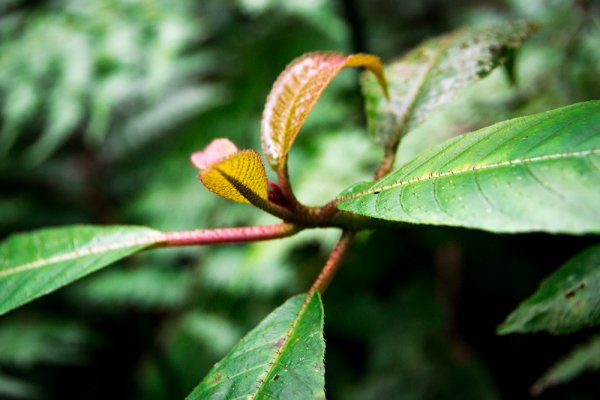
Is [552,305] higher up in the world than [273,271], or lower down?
lower down

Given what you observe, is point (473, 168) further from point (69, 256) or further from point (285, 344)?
point (69, 256)

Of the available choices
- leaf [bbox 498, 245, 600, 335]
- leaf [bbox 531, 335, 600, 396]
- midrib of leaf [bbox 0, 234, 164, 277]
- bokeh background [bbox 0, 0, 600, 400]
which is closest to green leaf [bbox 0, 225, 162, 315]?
midrib of leaf [bbox 0, 234, 164, 277]

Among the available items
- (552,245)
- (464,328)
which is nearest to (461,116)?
(552,245)

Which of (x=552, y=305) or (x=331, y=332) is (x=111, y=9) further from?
(x=552, y=305)

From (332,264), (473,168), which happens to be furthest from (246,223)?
(473,168)

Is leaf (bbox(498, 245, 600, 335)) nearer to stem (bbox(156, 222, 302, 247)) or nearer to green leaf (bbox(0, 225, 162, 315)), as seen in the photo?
stem (bbox(156, 222, 302, 247))
